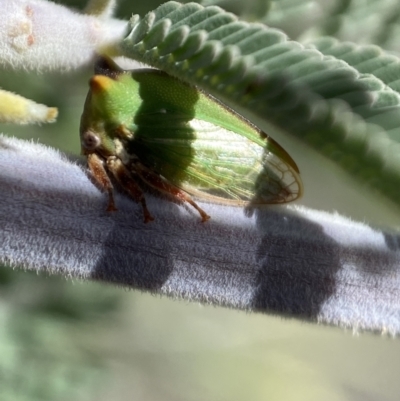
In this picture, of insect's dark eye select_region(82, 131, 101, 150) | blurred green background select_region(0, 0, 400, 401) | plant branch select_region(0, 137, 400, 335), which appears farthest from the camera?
blurred green background select_region(0, 0, 400, 401)

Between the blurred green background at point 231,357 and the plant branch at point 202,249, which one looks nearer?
the plant branch at point 202,249

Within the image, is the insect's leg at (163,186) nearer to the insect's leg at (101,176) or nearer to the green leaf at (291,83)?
the insect's leg at (101,176)

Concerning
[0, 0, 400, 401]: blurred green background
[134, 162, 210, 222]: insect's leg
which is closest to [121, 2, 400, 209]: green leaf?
[134, 162, 210, 222]: insect's leg

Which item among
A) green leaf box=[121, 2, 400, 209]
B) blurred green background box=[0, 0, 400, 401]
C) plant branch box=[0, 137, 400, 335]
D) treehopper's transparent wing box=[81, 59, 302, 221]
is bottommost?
blurred green background box=[0, 0, 400, 401]

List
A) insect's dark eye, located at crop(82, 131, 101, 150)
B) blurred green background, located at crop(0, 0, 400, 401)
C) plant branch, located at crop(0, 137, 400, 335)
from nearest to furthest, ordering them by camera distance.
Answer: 1. plant branch, located at crop(0, 137, 400, 335)
2. insect's dark eye, located at crop(82, 131, 101, 150)
3. blurred green background, located at crop(0, 0, 400, 401)

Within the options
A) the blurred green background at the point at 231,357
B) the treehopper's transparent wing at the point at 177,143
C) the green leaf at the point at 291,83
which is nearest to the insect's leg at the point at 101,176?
the treehopper's transparent wing at the point at 177,143

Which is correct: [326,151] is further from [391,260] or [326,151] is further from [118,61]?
[118,61]

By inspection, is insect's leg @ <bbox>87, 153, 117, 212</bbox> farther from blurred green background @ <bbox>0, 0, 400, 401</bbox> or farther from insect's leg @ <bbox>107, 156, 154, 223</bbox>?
blurred green background @ <bbox>0, 0, 400, 401</bbox>
